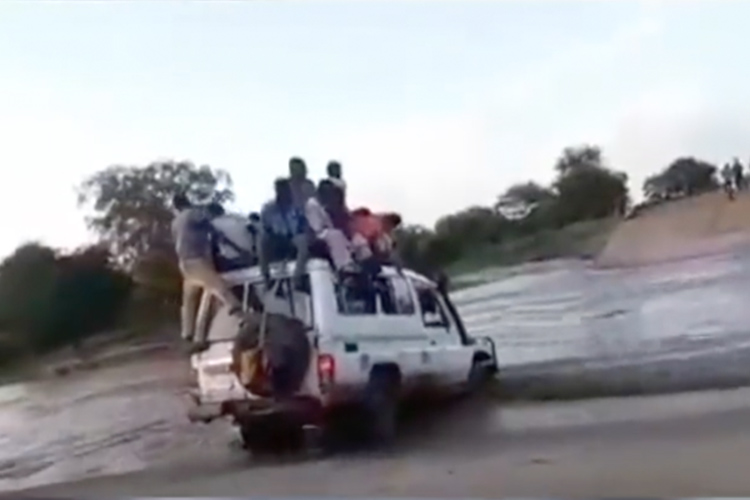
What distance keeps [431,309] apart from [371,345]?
0.17 m

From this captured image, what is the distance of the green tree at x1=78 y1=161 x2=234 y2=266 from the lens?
3203 mm

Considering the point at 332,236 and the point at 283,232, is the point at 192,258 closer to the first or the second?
the point at 283,232

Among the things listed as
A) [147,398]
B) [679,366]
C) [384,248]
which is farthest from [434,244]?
[147,398]

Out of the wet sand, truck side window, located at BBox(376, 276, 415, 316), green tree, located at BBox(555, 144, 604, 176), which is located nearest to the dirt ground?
the wet sand

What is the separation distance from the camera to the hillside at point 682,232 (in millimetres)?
2980

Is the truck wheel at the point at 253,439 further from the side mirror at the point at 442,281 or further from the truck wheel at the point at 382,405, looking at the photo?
the side mirror at the point at 442,281

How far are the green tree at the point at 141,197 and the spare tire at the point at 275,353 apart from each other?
1.04ft

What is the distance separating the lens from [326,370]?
312 centimetres

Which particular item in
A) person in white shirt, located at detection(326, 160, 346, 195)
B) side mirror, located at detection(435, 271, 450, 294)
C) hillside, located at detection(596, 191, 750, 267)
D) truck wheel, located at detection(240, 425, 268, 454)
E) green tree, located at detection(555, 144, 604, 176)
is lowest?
truck wheel, located at detection(240, 425, 268, 454)

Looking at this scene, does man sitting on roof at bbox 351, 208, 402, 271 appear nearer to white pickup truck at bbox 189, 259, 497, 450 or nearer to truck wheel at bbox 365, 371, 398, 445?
white pickup truck at bbox 189, 259, 497, 450

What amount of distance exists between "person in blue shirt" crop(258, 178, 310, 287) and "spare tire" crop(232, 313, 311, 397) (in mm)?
109

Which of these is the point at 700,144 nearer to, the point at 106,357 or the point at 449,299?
the point at 449,299

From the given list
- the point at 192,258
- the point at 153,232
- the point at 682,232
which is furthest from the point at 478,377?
the point at 153,232

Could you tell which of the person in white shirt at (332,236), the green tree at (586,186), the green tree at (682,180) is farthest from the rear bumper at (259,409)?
the green tree at (682,180)
